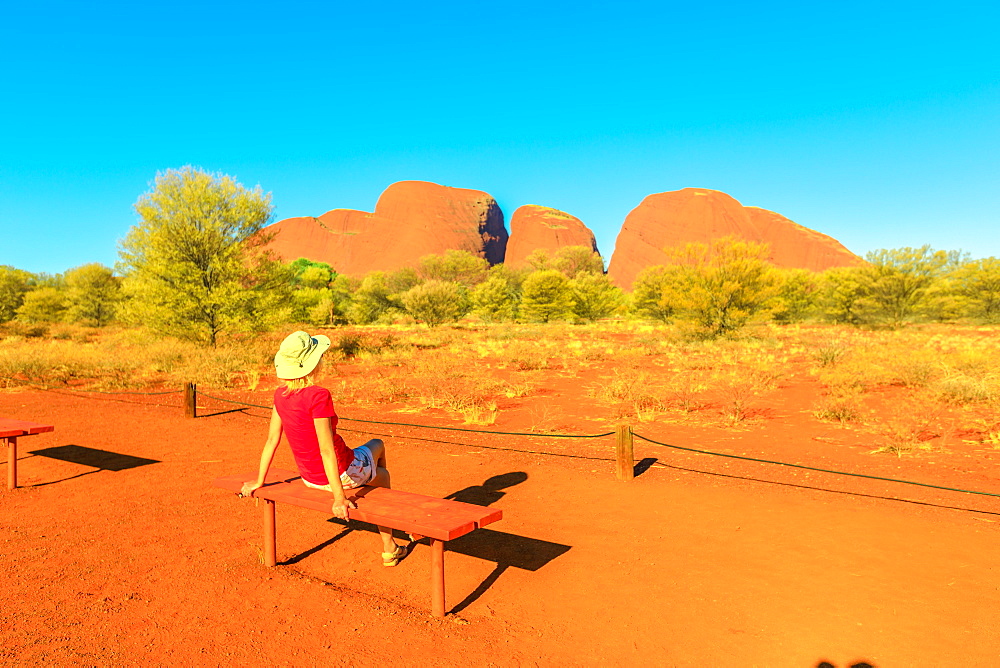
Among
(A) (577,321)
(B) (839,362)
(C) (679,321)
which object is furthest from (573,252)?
(B) (839,362)

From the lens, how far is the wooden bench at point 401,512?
296 centimetres

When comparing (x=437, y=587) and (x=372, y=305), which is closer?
(x=437, y=587)

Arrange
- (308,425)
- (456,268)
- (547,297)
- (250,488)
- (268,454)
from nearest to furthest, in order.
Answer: (308,425), (268,454), (250,488), (547,297), (456,268)

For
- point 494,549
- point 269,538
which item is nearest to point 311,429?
point 269,538

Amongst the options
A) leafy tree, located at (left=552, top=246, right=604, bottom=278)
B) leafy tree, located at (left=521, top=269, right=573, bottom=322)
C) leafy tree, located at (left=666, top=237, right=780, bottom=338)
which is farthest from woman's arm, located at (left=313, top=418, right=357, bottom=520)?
leafy tree, located at (left=552, top=246, right=604, bottom=278)

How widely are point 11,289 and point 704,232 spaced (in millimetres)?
95666

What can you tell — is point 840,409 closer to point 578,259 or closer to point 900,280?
point 900,280

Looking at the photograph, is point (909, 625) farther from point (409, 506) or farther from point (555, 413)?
point (555, 413)

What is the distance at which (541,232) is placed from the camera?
116 m

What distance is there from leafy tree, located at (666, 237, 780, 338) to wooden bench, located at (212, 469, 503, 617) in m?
22.6

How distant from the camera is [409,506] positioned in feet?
10.7

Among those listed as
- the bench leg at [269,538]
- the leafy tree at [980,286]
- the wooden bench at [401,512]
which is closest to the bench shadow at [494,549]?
the bench leg at [269,538]

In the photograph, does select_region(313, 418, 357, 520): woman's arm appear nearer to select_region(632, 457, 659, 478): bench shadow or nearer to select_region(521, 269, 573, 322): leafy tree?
select_region(632, 457, 659, 478): bench shadow

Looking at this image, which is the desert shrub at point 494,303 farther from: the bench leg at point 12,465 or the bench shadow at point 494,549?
the bench shadow at point 494,549
